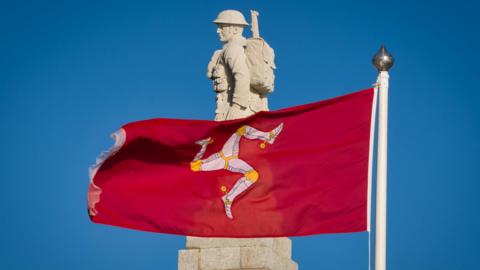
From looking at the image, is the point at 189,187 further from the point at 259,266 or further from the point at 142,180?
the point at 259,266

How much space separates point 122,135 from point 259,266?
3785 mm

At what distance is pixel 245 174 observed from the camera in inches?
723

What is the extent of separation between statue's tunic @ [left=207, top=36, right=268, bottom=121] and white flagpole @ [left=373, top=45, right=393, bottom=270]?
5.88 m

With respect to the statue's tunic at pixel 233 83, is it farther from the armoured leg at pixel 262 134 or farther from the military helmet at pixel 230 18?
the armoured leg at pixel 262 134

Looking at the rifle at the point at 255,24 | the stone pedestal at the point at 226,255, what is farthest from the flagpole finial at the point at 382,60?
the rifle at the point at 255,24

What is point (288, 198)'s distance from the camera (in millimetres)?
17734

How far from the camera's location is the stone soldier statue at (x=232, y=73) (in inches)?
856

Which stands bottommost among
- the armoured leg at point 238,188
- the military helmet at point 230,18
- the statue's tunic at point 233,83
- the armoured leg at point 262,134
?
the armoured leg at point 238,188

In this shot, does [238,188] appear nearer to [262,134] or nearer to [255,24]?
[262,134]

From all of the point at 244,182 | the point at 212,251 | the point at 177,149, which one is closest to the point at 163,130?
the point at 177,149

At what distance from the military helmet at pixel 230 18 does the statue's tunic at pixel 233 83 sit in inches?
12.6

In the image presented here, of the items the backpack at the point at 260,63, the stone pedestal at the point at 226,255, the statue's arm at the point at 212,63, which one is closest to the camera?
the stone pedestal at the point at 226,255

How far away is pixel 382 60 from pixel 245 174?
3.44 m

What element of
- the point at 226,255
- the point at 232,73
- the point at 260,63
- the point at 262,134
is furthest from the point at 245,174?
the point at 260,63
